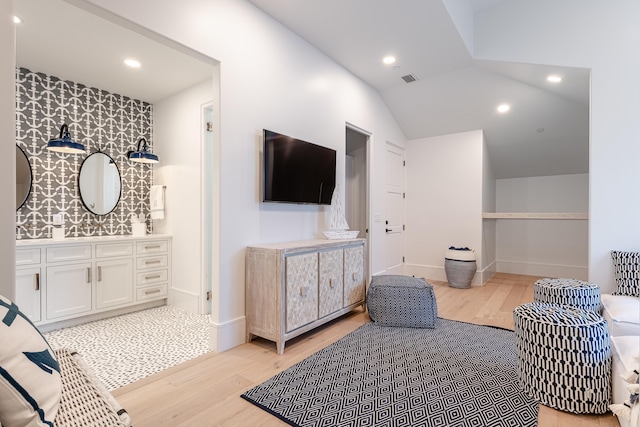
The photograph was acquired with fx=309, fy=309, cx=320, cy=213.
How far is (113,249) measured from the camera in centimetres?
329

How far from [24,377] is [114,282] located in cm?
295

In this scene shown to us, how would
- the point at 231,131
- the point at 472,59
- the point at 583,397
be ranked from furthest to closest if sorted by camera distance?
the point at 472,59, the point at 231,131, the point at 583,397

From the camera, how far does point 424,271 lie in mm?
5250

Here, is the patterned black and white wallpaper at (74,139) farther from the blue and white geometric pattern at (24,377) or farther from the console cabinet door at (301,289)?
the blue and white geometric pattern at (24,377)

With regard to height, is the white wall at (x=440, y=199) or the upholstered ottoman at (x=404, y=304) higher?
the white wall at (x=440, y=199)

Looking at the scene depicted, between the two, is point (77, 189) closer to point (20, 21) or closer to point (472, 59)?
point (20, 21)

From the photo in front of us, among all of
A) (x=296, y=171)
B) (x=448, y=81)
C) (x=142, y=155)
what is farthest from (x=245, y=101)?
(x=448, y=81)

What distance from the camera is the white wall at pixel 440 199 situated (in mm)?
4809

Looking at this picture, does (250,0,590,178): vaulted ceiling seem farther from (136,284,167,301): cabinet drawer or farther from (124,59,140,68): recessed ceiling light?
(136,284,167,301): cabinet drawer

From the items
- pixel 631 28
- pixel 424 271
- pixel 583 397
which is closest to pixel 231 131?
pixel 583 397

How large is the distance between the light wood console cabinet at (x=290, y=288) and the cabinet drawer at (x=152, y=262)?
1643 mm

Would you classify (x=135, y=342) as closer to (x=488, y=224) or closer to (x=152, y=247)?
(x=152, y=247)

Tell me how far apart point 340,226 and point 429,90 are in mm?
2459

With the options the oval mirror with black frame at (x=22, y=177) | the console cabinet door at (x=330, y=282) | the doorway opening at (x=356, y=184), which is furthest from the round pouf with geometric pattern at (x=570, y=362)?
the oval mirror with black frame at (x=22, y=177)
